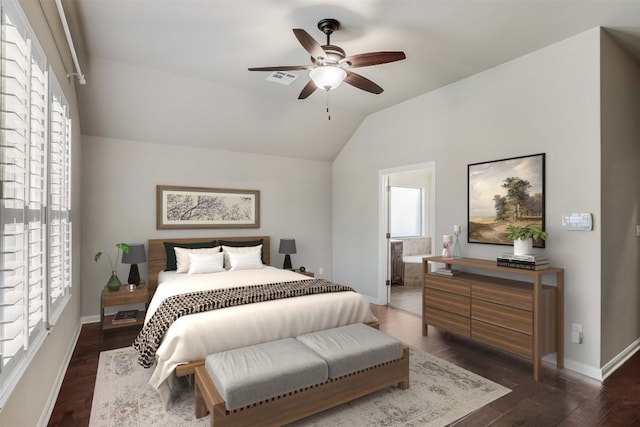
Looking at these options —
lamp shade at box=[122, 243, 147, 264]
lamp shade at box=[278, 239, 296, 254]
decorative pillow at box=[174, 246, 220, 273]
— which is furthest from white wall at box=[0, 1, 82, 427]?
lamp shade at box=[278, 239, 296, 254]

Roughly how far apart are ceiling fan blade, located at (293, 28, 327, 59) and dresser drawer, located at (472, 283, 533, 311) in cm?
255

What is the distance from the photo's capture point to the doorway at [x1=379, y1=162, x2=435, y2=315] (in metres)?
5.26

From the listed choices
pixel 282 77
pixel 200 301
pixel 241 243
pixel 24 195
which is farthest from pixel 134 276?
pixel 282 77

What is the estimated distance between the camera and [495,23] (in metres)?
2.86

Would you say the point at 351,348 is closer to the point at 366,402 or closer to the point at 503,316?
A: the point at 366,402

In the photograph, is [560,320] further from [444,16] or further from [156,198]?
[156,198]

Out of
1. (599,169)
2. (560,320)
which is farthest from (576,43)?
(560,320)

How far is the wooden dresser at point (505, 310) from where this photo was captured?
296cm

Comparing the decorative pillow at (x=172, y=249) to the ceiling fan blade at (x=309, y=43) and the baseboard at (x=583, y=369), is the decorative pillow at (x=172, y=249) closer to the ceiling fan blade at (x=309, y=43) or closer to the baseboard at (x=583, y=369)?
the ceiling fan blade at (x=309, y=43)

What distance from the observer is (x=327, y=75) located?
2.73 metres

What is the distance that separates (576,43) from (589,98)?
52 centimetres

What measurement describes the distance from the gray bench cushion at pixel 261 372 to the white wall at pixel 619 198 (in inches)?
102

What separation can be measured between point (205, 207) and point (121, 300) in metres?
1.73

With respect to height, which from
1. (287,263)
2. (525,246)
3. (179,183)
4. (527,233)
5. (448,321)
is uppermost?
(179,183)
